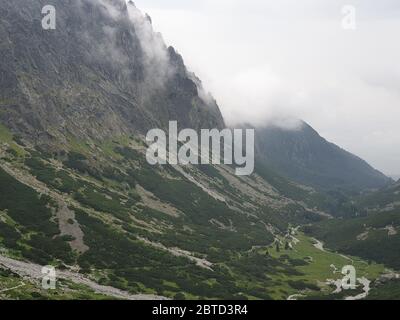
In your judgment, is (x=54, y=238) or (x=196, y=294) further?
(x=54, y=238)

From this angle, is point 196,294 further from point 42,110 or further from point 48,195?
point 42,110

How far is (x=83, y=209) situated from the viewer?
137 meters

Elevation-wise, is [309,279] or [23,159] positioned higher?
[23,159]

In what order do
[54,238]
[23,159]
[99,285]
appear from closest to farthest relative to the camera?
[99,285] < [54,238] < [23,159]

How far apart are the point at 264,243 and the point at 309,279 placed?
43.0 meters

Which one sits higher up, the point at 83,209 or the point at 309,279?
the point at 83,209

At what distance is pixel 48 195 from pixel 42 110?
69975 millimetres

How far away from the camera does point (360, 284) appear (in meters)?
141
